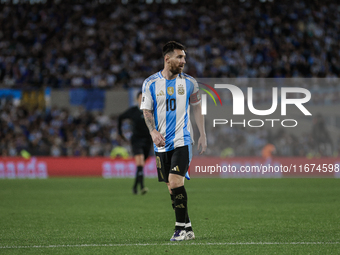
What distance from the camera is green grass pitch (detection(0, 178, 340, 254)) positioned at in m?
5.56

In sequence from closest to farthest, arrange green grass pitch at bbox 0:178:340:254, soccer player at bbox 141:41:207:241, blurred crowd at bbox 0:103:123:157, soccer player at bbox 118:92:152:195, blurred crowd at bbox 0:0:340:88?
green grass pitch at bbox 0:178:340:254 < soccer player at bbox 141:41:207:241 < soccer player at bbox 118:92:152:195 < blurred crowd at bbox 0:103:123:157 < blurred crowd at bbox 0:0:340:88

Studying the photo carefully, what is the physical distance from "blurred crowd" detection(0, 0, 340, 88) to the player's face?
1787 cm

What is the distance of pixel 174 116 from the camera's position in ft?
20.2

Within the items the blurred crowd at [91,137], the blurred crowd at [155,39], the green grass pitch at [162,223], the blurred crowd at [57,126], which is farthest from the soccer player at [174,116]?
the blurred crowd at [155,39]

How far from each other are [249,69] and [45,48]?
34.9ft

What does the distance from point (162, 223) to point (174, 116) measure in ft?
7.33

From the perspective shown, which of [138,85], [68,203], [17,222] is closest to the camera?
[17,222]

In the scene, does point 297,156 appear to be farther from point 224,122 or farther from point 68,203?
point 68,203

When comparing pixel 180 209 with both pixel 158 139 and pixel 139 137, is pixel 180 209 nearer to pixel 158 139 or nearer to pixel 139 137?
pixel 158 139

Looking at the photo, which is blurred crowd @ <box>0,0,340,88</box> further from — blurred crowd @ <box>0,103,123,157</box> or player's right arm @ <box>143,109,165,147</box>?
player's right arm @ <box>143,109,165,147</box>

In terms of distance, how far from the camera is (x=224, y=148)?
20781mm

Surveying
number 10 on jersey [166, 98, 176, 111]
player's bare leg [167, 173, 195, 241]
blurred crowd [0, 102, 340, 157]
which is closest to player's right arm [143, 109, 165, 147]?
number 10 on jersey [166, 98, 176, 111]

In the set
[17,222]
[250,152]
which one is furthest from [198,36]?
[17,222]

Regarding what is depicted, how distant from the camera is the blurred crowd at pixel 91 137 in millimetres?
20125
